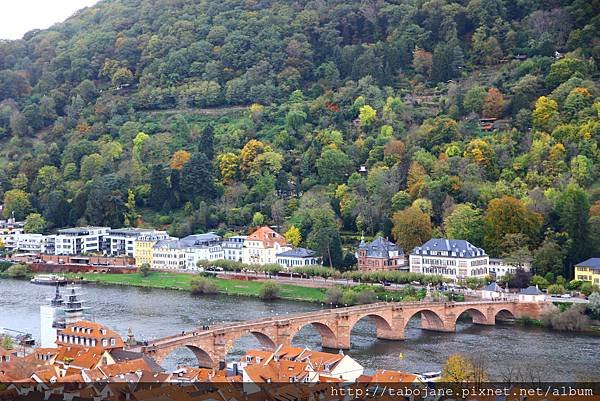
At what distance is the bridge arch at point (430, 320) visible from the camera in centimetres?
6216

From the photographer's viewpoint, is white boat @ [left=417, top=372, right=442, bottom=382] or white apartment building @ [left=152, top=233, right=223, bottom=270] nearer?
white boat @ [left=417, top=372, right=442, bottom=382]

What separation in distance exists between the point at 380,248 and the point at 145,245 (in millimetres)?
22080

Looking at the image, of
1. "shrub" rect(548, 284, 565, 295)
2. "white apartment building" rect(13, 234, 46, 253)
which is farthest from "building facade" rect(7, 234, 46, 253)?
"shrub" rect(548, 284, 565, 295)

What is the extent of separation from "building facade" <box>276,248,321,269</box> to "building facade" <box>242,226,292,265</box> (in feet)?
3.12

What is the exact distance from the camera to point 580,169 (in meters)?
82.9

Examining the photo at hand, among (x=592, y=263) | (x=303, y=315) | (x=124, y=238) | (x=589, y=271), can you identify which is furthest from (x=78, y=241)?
(x=592, y=263)

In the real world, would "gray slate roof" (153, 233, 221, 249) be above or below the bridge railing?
above

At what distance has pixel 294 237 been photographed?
287ft

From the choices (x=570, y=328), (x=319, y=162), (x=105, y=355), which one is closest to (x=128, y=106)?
(x=319, y=162)

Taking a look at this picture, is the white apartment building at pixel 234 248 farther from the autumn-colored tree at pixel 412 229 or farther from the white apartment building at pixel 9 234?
the white apartment building at pixel 9 234

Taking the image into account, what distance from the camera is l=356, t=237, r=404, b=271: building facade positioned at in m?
79.1

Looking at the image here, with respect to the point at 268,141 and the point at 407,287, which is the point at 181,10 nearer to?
the point at 268,141

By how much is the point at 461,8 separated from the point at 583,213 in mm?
48204

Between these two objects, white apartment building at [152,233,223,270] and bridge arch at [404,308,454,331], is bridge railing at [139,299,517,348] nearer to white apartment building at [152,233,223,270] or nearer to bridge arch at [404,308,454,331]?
bridge arch at [404,308,454,331]
